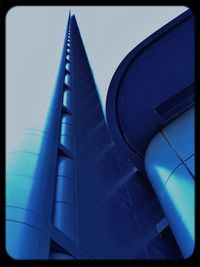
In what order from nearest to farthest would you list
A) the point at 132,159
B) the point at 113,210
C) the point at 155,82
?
the point at 155,82 → the point at 132,159 → the point at 113,210

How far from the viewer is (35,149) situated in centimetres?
386

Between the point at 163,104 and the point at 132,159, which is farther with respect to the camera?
the point at 132,159

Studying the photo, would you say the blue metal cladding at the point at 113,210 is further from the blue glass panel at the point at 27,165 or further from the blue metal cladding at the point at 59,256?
the blue glass panel at the point at 27,165

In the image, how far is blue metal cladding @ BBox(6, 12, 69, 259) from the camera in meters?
2.15

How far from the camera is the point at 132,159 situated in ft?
13.5

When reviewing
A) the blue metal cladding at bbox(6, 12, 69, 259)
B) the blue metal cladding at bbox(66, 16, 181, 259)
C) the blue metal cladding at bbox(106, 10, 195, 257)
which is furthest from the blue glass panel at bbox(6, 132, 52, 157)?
the blue metal cladding at bbox(106, 10, 195, 257)

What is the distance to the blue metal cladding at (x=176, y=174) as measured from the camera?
2854 mm

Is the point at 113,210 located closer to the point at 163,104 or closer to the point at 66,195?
the point at 66,195

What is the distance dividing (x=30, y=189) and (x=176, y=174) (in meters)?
1.23

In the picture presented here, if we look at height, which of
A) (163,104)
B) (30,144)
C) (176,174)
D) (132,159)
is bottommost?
(132,159)

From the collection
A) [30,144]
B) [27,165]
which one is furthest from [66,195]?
[30,144]
